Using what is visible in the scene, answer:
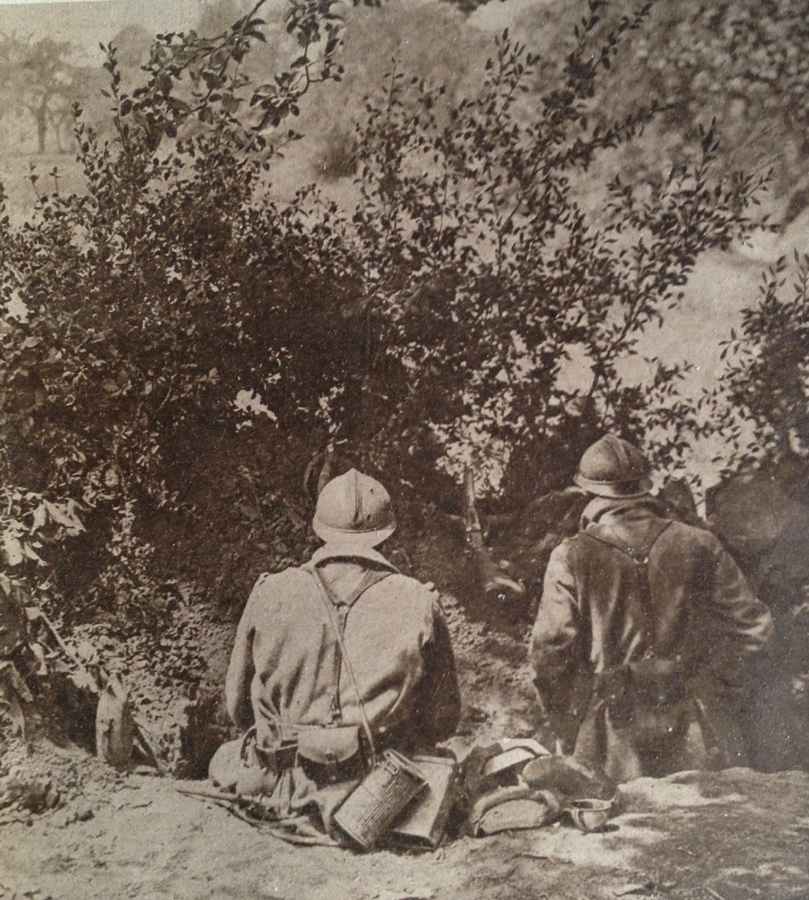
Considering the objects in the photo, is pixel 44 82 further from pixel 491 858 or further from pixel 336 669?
pixel 491 858

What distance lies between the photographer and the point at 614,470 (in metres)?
3.40

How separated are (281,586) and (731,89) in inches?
97.9

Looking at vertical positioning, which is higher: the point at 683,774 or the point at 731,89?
the point at 731,89

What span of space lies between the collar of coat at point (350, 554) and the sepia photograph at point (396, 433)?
0.02 metres

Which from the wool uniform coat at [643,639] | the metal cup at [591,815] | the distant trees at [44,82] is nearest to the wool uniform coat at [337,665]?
the wool uniform coat at [643,639]

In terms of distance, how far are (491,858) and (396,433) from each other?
155 centimetres

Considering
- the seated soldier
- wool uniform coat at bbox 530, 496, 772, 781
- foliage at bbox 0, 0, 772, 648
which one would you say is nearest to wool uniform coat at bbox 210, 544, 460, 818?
the seated soldier

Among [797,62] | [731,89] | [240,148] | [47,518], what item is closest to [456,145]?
[240,148]

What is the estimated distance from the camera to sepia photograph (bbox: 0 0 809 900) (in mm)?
3334

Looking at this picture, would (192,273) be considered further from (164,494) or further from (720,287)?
(720,287)

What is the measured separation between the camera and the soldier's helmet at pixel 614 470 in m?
3.40

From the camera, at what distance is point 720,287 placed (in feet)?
11.2

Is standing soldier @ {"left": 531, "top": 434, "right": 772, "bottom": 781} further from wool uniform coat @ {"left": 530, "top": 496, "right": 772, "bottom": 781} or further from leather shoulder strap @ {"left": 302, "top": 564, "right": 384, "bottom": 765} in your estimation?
leather shoulder strap @ {"left": 302, "top": 564, "right": 384, "bottom": 765}

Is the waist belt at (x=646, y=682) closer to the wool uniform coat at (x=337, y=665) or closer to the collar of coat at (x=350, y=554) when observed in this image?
the wool uniform coat at (x=337, y=665)
